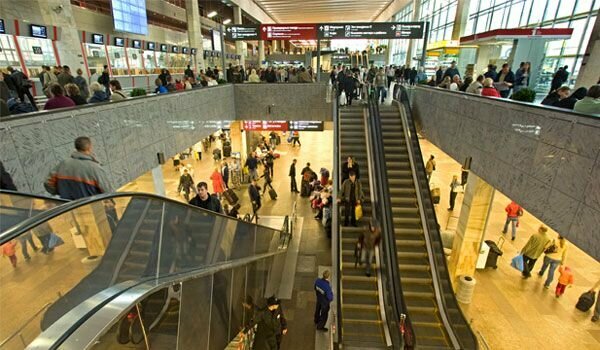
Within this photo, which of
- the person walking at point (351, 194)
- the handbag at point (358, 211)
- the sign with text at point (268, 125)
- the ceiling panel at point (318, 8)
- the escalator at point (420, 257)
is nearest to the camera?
the escalator at point (420, 257)

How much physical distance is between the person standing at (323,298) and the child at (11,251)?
5202mm

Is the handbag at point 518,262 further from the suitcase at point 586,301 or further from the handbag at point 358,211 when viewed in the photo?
the handbag at point 358,211

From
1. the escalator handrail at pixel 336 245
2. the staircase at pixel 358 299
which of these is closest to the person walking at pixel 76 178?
the escalator handrail at pixel 336 245

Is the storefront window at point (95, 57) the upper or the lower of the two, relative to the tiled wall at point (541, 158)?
upper

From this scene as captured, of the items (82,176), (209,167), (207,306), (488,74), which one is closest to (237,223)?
(207,306)

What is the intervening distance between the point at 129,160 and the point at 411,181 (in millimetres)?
7091

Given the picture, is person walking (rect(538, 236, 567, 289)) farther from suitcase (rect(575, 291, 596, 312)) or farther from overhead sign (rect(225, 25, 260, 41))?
overhead sign (rect(225, 25, 260, 41))

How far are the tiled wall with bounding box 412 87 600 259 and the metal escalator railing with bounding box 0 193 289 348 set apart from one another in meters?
4.86

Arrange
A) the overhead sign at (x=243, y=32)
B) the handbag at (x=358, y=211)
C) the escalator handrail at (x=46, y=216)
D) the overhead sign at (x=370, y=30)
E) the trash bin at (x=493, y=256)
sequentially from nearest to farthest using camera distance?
the escalator handrail at (x=46, y=216)
the handbag at (x=358, y=211)
the trash bin at (x=493, y=256)
the overhead sign at (x=370, y=30)
the overhead sign at (x=243, y=32)

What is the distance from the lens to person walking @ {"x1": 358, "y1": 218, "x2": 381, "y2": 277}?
5934 mm

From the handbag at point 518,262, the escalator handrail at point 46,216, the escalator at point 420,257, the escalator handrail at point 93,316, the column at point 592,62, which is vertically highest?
the column at point 592,62

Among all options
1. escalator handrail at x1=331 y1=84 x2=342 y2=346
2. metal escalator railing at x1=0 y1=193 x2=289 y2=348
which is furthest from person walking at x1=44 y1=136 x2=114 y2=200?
escalator handrail at x1=331 y1=84 x2=342 y2=346

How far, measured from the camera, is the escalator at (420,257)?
551 centimetres

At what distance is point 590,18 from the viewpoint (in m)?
9.59
